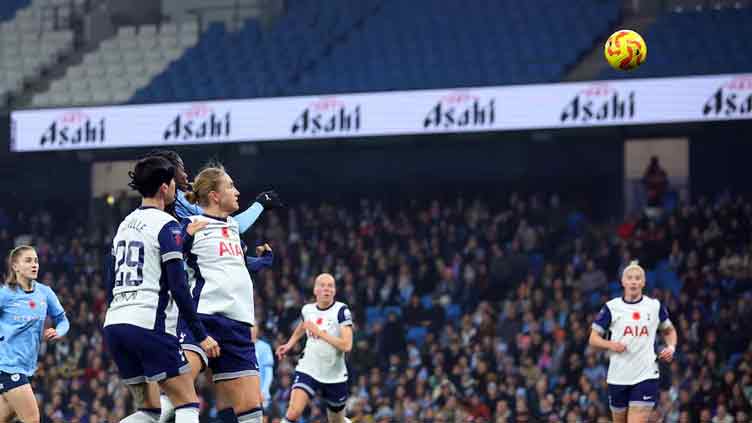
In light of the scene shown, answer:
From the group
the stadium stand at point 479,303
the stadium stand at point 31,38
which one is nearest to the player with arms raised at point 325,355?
the stadium stand at point 479,303

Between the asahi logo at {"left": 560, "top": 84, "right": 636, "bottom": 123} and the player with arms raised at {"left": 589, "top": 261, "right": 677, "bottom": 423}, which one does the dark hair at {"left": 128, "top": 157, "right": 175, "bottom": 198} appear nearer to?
the player with arms raised at {"left": 589, "top": 261, "right": 677, "bottom": 423}

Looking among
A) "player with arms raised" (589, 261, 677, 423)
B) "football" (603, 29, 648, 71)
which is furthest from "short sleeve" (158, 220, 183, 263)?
"football" (603, 29, 648, 71)

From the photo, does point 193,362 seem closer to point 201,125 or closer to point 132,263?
point 132,263

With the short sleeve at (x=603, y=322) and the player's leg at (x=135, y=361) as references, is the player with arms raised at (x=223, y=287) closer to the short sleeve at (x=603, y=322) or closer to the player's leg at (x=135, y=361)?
the player's leg at (x=135, y=361)

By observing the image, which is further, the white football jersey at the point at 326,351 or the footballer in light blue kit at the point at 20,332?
the white football jersey at the point at 326,351

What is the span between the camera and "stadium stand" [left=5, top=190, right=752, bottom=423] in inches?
772

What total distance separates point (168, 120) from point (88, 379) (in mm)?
4544

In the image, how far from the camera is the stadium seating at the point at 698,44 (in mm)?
21625

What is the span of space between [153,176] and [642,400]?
6015 millimetres

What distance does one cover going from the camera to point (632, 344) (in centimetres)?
1262

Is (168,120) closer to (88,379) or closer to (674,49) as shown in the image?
(88,379)

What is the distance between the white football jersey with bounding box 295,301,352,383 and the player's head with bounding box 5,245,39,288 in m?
3.03

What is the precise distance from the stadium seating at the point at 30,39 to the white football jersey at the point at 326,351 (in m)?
15.1

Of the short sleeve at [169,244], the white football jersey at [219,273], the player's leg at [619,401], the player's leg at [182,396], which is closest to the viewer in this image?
the short sleeve at [169,244]
